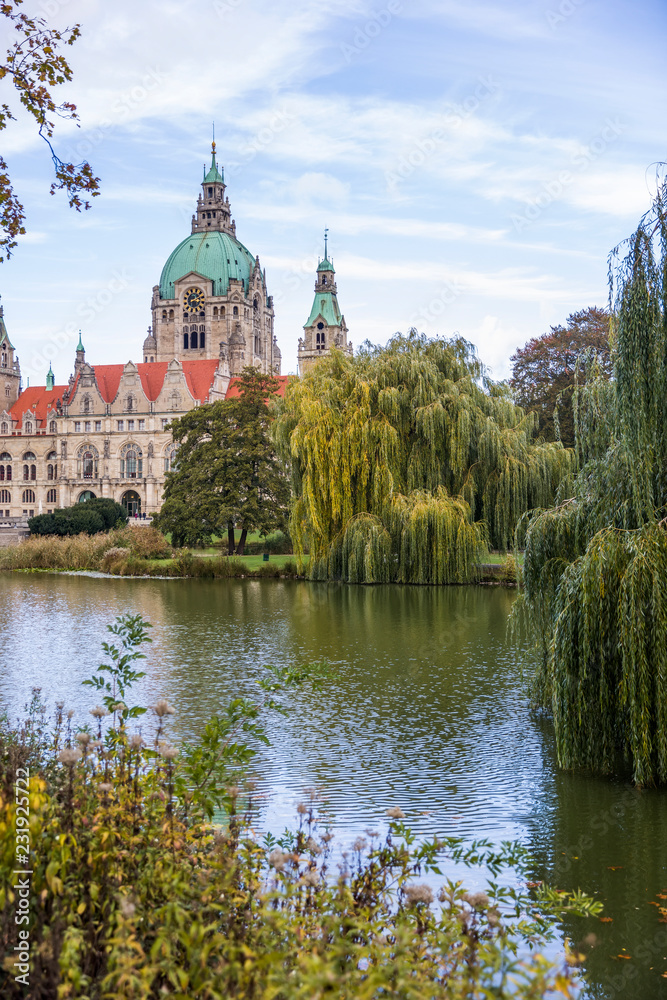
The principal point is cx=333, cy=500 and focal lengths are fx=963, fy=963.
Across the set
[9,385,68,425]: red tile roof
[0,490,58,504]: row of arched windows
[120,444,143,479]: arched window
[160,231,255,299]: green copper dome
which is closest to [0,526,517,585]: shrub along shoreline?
[120,444,143,479]: arched window

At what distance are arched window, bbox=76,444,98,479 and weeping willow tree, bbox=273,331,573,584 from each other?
51567 millimetres

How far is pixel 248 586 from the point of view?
1211 inches

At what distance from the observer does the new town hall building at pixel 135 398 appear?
74.0 metres

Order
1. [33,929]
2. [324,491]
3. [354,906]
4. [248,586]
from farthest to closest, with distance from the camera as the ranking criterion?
[248,586] → [324,491] → [354,906] → [33,929]

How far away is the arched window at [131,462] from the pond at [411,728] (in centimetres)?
5299

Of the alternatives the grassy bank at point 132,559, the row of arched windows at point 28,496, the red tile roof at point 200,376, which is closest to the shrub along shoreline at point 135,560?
the grassy bank at point 132,559

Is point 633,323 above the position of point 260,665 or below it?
above

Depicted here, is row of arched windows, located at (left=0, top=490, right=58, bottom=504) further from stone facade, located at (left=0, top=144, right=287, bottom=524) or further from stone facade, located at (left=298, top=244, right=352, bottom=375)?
stone facade, located at (left=298, top=244, right=352, bottom=375)

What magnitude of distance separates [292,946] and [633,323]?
6.49 m

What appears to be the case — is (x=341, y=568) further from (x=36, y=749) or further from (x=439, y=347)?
(x=36, y=749)

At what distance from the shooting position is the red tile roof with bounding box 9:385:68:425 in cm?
7969

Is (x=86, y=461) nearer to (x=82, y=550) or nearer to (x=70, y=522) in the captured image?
(x=70, y=522)

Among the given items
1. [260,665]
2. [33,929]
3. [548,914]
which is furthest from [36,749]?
[260,665]

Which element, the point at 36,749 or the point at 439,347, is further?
the point at 439,347
